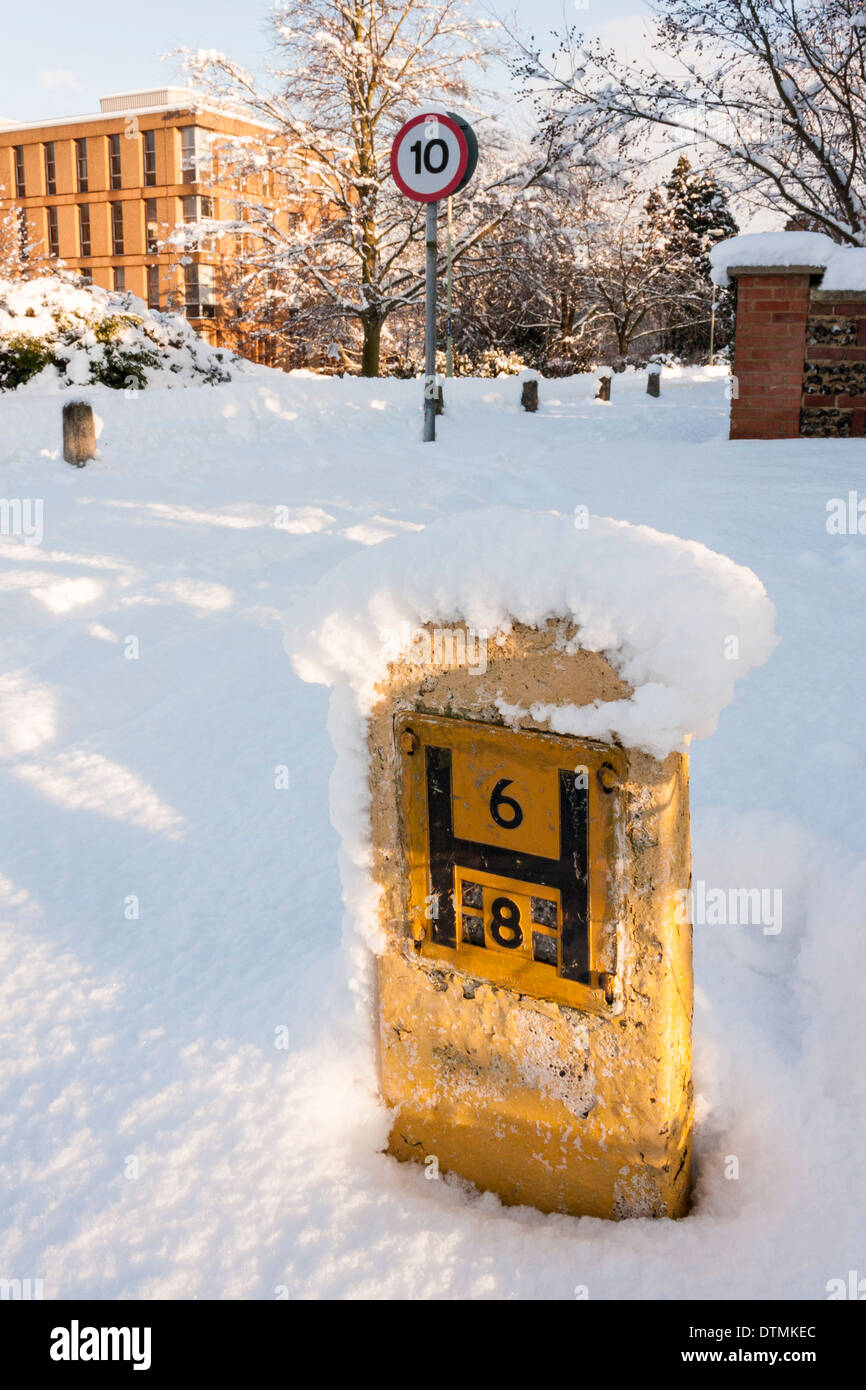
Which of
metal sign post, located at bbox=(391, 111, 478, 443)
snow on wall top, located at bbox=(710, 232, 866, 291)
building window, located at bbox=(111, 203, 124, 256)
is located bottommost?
snow on wall top, located at bbox=(710, 232, 866, 291)

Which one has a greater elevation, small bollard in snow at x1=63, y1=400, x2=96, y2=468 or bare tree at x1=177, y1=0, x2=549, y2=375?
bare tree at x1=177, y1=0, x2=549, y2=375

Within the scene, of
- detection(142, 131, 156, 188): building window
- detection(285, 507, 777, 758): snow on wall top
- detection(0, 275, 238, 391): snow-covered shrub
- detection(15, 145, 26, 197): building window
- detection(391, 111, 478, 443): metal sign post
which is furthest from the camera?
detection(15, 145, 26, 197): building window

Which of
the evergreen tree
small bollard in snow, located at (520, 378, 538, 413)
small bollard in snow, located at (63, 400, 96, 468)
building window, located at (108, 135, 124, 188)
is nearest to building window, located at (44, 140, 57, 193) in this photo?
building window, located at (108, 135, 124, 188)

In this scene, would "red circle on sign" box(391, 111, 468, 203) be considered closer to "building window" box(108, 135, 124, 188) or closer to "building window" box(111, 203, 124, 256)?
"building window" box(111, 203, 124, 256)

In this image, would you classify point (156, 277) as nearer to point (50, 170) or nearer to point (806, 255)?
point (50, 170)

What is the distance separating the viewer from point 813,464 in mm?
7410

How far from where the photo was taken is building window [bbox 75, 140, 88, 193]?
165 feet

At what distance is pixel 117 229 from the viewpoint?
1989 inches

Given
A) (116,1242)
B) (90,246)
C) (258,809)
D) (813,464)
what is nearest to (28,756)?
(258,809)

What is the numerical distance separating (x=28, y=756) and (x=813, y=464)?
6106mm

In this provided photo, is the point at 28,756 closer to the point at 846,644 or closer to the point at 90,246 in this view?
the point at 846,644

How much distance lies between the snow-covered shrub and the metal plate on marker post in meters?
11.2

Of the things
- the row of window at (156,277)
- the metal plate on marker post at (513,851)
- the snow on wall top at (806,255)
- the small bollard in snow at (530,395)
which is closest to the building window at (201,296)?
the row of window at (156,277)

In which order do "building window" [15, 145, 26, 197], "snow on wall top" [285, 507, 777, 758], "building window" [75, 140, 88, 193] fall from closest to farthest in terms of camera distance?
"snow on wall top" [285, 507, 777, 758], "building window" [75, 140, 88, 193], "building window" [15, 145, 26, 197]
